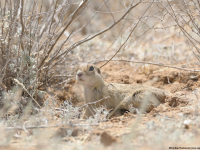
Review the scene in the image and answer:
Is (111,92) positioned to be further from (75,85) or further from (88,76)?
(75,85)

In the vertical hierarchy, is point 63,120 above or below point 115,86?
below

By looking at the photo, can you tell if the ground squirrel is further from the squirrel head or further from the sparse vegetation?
the sparse vegetation

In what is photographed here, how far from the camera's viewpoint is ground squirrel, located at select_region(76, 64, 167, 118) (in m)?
4.44

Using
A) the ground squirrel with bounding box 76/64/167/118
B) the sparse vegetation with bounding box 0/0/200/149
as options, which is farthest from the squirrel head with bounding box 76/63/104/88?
the sparse vegetation with bounding box 0/0/200/149

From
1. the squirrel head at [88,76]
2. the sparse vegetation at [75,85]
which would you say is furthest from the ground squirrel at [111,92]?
the sparse vegetation at [75,85]

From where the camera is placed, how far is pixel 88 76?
14.7 ft

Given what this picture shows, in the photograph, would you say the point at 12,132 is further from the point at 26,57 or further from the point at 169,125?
A: the point at 169,125

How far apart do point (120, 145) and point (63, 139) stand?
75 centimetres

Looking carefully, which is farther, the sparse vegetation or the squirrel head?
the squirrel head

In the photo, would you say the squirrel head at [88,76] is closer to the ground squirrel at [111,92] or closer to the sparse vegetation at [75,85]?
the ground squirrel at [111,92]

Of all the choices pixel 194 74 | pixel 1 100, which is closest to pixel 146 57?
pixel 194 74

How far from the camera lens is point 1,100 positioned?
169 inches

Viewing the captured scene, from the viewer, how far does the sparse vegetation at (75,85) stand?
289 cm

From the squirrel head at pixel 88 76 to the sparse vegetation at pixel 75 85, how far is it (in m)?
0.35
